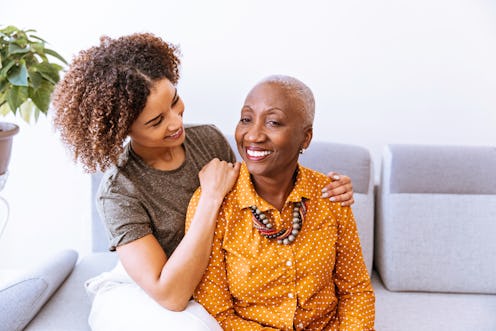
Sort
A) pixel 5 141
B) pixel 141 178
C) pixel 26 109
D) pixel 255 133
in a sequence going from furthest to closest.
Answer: pixel 26 109, pixel 5 141, pixel 141 178, pixel 255 133

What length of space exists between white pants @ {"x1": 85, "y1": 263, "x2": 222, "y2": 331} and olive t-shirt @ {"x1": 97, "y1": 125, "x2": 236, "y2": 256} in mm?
137

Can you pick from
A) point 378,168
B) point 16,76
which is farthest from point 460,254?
point 16,76

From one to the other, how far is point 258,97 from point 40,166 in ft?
4.28

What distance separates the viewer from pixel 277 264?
1246 mm

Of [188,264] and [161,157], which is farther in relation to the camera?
[161,157]

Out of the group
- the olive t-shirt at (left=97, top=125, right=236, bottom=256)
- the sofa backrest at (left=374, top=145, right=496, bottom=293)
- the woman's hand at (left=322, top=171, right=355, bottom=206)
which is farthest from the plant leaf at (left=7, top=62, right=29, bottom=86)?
the sofa backrest at (left=374, top=145, right=496, bottom=293)

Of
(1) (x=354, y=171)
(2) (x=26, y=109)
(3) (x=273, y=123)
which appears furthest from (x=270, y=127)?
(2) (x=26, y=109)

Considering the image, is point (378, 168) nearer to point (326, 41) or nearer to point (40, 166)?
point (326, 41)

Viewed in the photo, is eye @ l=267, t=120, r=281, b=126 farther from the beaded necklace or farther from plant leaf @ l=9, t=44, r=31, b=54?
plant leaf @ l=9, t=44, r=31, b=54

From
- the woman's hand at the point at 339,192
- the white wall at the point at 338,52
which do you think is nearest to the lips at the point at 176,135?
the woman's hand at the point at 339,192

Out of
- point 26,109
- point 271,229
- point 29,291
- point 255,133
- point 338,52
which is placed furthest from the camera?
point 338,52

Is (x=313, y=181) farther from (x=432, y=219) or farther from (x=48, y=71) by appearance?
(x=48, y=71)

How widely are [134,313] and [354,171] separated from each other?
89cm

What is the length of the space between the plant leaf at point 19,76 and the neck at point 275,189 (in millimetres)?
724
